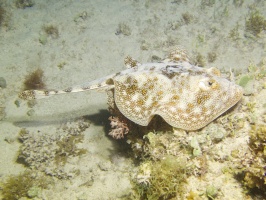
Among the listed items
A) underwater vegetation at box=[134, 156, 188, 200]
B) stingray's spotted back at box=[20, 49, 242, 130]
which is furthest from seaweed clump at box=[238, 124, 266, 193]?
underwater vegetation at box=[134, 156, 188, 200]

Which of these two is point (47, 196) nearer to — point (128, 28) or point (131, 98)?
point (131, 98)

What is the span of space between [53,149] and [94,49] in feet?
14.7

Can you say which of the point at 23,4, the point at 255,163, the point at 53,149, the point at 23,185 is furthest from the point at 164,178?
the point at 23,4

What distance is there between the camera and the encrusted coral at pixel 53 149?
6891 millimetres

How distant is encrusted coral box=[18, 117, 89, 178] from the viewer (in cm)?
689

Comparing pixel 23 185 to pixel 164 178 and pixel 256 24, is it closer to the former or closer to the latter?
pixel 164 178

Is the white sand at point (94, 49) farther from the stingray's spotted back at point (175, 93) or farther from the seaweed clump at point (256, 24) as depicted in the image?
the stingray's spotted back at point (175, 93)

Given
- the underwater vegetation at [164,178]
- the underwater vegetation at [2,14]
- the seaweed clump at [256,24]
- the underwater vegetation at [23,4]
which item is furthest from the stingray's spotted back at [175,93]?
the underwater vegetation at [23,4]

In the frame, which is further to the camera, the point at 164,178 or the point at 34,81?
the point at 34,81

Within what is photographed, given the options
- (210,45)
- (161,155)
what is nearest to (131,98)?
(161,155)

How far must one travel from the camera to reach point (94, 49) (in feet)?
30.9

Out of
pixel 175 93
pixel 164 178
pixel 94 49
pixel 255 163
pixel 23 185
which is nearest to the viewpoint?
pixel 255 163

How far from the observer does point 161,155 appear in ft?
14.9

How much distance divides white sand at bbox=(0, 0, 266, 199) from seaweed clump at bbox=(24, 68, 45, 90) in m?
0.22
